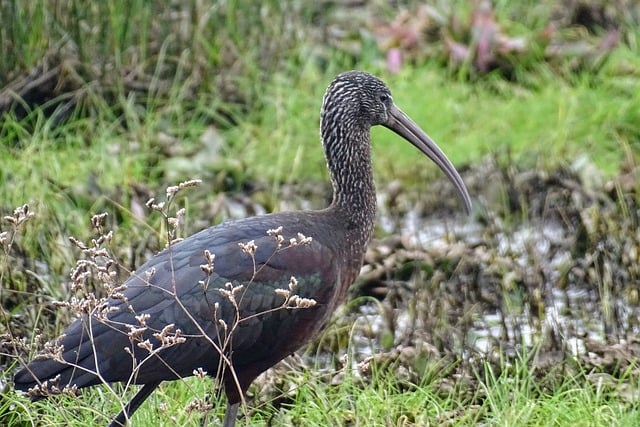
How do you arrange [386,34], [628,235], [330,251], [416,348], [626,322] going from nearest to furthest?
[330,251]
[416,348]
[626,322]
[628,235]
[386,34]

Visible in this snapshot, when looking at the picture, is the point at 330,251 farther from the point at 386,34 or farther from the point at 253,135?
the point at 386,34

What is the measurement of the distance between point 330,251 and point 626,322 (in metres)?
1.80

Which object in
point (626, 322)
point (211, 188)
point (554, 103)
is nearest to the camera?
point (626, 322)

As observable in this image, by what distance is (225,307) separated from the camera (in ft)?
16.1

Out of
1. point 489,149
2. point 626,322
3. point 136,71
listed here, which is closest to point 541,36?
point 489,149

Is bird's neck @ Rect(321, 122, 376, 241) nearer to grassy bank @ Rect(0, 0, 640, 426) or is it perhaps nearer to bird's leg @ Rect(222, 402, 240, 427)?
grassy bank @ Rect(0, 0, 640, 426)

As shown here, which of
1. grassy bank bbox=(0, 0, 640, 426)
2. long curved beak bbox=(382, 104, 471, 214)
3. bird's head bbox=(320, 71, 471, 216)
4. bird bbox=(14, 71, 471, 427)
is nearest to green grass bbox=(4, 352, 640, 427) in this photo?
grassy bank bbox=(0, 0, 640, 426)

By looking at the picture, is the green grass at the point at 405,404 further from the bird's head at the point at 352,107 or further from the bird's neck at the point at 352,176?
the bird's head at the point at 352,107

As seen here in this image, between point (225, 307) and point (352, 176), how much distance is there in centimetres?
92

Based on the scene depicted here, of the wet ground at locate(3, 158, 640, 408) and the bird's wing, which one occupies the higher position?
the bird's wing

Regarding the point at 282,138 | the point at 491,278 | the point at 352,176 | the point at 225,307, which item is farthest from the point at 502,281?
the point at 225,307

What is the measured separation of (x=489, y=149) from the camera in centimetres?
855

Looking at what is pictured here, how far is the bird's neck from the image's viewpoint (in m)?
5.49

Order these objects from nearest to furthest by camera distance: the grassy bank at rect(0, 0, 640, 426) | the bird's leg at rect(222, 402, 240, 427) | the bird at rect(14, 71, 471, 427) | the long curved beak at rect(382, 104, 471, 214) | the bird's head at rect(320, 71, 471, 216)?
1. the bird at rect(14, 71, 471, 427)
2. the bird's leg at rect(222, 402, 240, 427)
3. the grassy bank at rect(0, 0, 640, 426)
4. the bird's head at rect(320, 71, 471, 216)
5. the long curved beak at rect(382, 104, 471, 214)
